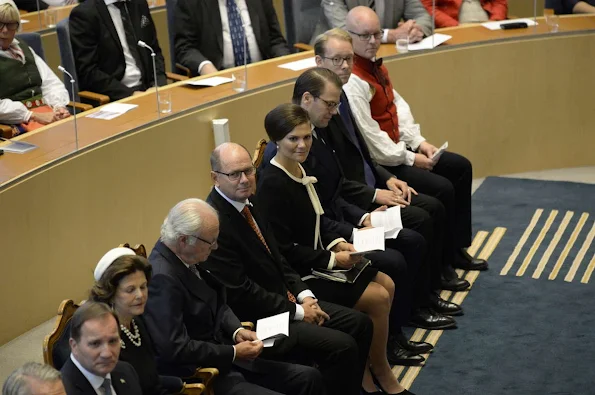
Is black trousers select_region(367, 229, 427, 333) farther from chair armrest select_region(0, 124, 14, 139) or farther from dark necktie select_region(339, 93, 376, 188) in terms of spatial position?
chair armrest select_region(0, 124, 14, 139)

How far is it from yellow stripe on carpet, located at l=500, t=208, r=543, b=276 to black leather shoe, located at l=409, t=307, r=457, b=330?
59cm

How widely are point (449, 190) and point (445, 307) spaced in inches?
24.2

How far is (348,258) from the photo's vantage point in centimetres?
424

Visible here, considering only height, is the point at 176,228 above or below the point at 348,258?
above

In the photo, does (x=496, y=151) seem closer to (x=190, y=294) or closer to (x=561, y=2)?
(x=561, y=2)

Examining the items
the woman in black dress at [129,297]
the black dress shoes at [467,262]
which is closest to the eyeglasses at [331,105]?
the black dress shoes at [467,262]

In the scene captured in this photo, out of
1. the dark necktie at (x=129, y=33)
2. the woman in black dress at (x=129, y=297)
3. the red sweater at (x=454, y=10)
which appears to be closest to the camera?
the woman in black dress at (x=129, y=297)

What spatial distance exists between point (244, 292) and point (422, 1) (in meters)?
3.15

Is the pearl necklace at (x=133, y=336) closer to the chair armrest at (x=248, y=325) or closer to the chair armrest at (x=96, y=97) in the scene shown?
the chair armrest at (x=248, y=325)

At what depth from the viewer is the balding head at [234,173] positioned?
12.5 feet

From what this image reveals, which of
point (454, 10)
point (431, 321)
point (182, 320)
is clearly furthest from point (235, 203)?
point (454, 10)

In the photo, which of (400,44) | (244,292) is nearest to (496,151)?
(400,44)

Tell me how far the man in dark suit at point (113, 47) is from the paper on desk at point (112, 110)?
2.01 feet

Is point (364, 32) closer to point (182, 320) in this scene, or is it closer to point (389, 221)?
point (389, 221)
